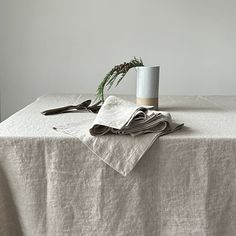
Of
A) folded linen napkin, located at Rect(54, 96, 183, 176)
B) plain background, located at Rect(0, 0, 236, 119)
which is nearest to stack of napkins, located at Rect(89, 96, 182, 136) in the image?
folded linen napkin, located at Rect(54, 96, 183, 176)

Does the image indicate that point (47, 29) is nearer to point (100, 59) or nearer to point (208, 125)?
point (100, 59)

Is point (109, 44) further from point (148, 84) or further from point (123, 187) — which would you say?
point (123, 187)

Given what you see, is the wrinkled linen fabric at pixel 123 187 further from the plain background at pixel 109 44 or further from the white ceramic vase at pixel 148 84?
the plain background at pixel 109 44

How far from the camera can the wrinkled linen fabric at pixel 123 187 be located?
37.4 inches

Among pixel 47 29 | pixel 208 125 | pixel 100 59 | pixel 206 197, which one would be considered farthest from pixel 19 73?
pixel 206 197

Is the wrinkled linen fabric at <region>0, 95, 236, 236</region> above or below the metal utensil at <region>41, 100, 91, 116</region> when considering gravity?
below

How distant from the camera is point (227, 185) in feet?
3.13

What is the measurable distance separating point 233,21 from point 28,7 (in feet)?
3.58

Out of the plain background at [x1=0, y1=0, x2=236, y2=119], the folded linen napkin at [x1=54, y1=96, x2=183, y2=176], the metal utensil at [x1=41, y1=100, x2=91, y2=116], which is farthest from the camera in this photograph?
the plain background at [x1=0, y1=0, x2=236, y2=119]

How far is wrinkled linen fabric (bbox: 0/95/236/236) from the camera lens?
950mm

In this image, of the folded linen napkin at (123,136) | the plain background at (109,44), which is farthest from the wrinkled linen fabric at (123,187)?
the plain background at (109,44)

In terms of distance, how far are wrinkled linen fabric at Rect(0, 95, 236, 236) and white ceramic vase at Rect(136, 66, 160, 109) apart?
0.38 m

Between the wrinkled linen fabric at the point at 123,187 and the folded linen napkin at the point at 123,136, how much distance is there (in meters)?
0.02

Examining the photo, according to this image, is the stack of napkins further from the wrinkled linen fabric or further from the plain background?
the plain background
